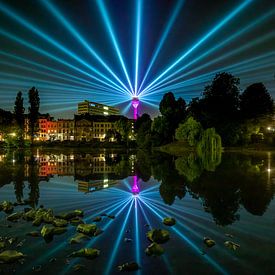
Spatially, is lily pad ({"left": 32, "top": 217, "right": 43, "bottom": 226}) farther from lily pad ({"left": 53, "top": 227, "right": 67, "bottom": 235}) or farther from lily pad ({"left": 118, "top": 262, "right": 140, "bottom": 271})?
lily pad ({"left": 118, "top": 262, "right": 140, "bottom": 271})

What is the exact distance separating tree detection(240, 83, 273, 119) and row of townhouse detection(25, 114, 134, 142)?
328 ft

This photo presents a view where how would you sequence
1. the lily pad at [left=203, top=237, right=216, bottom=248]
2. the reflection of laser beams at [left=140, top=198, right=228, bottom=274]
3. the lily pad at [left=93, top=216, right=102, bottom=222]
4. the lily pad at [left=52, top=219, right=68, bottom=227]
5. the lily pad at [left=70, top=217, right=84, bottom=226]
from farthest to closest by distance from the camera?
1. the lily pad at [left=93, top=216, right=102, bottom=222]
2. the lily pad at [left=70, top=217, right=84, bottom=226]
3. the lily pad at [left=52, top=219, right=68, bottom=227]
4. the lily pad at [left=203, top=237, right=216, bottom=248]
5. the reflection of laser beams at [left=140, top=198, right=228, bottom=274]

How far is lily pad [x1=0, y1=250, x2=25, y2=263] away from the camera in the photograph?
7.53 metres

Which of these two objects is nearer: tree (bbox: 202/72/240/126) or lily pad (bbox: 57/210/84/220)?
lily pad (bbox: 57/210/84/220)

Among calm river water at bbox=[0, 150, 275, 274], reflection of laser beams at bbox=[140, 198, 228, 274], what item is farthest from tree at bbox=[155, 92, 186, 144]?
reflection of laser beams at bbox=[140, 198, 228, 274]

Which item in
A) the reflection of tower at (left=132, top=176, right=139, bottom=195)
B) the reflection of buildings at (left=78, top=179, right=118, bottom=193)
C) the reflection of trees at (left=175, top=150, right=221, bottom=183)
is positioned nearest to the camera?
the reflection of tower at (left=132, top=176, right=139, bottom=195)

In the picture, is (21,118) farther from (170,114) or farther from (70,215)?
(70,215)

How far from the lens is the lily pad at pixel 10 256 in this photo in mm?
7533

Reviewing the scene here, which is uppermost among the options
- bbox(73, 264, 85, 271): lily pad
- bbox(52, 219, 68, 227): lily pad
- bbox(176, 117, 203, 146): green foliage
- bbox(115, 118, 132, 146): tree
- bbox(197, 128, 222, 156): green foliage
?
bbox(115, 118, 132, 146): tree

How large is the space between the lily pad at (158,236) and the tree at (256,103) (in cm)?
6982

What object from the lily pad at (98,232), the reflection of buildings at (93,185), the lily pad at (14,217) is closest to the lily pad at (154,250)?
the lily pad at (98,232)

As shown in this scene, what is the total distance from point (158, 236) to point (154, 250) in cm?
117

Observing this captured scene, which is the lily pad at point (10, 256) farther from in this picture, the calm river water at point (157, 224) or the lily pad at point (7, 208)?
the lily pad at point (7, 208)

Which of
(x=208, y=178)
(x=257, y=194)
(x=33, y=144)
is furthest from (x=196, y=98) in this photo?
(x=257, y=194)
